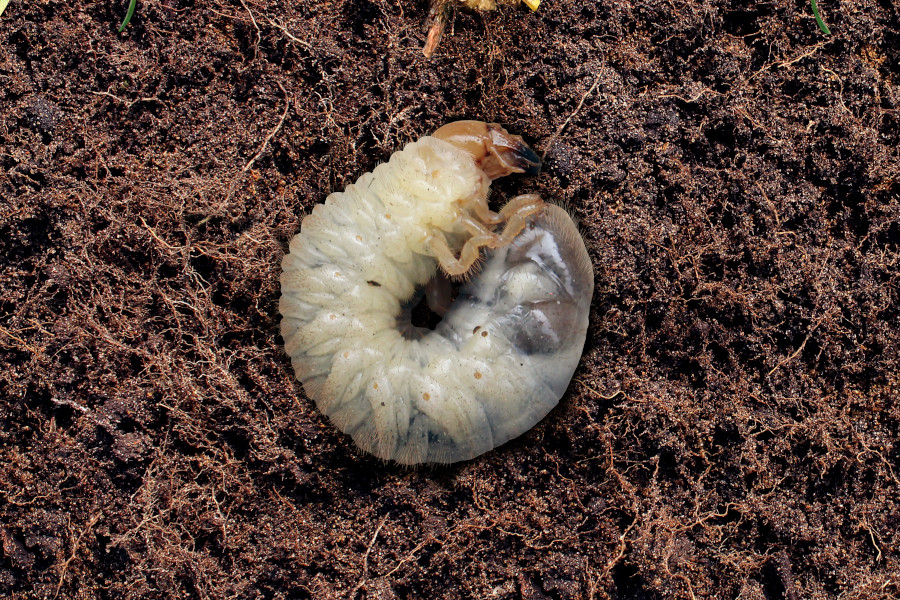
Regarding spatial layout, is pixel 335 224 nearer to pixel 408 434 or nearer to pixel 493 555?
pixel 408 434

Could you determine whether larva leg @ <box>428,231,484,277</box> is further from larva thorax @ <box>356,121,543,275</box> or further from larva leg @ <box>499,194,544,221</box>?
larva leg @ <box>499,194,544,221</box>

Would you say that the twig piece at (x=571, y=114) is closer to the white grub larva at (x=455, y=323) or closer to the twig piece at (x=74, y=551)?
the white grub larva at (x=455, y=323)

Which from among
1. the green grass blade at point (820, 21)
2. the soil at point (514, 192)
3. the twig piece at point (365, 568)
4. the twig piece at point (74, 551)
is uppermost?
the green grass blade at point (820, 21)

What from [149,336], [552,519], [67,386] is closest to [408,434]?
[552,519]

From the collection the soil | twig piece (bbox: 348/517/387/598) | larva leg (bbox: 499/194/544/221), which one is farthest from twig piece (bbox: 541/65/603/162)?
twig piece (bbox: 348/517/387/598)

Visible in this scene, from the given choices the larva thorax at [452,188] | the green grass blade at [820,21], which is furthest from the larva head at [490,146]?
the green grass blade at [820,21]

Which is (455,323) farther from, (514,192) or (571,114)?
(571,114)

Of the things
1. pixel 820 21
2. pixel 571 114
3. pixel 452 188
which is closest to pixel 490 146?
pixel 452 188
